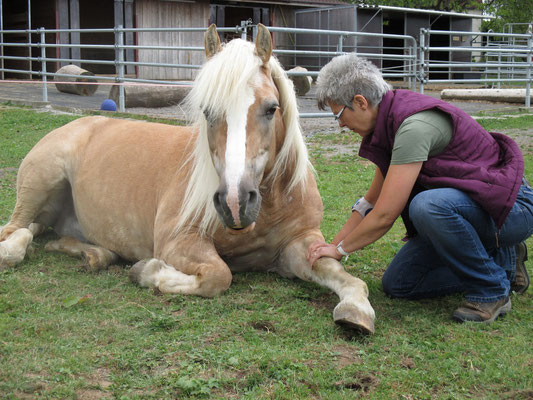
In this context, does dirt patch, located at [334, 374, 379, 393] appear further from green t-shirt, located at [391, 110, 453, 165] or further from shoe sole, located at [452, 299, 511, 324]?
green t-shirt, located at [391, 110, 453, 165]

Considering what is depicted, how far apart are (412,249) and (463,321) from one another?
58cm

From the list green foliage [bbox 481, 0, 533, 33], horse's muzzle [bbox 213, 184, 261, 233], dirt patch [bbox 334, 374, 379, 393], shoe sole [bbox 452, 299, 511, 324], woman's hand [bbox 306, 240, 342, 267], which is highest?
green foliage [bbox 481, 0, 533, 33]

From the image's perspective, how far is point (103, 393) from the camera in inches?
94.7

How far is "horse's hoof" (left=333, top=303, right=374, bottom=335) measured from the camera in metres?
2.97

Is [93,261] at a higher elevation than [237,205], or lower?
lower

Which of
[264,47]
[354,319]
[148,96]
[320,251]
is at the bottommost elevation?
[354,319]

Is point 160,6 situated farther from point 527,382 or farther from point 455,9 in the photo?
point 527,382

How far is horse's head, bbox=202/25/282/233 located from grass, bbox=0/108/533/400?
1.91 ft

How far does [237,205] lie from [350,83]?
0.90 meters

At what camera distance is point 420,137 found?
10.2 feet

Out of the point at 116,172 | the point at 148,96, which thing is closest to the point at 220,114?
the point at 116,172

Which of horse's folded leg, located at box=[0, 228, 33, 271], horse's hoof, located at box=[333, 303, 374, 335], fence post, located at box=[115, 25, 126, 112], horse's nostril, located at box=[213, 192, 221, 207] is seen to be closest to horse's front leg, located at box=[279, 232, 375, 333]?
horse's hoof, located at box=[333, 303, 374, 335]

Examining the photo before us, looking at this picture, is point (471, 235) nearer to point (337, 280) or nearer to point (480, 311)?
point (480, 311)

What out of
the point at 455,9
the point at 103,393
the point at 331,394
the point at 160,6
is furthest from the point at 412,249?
the point at 455,9
